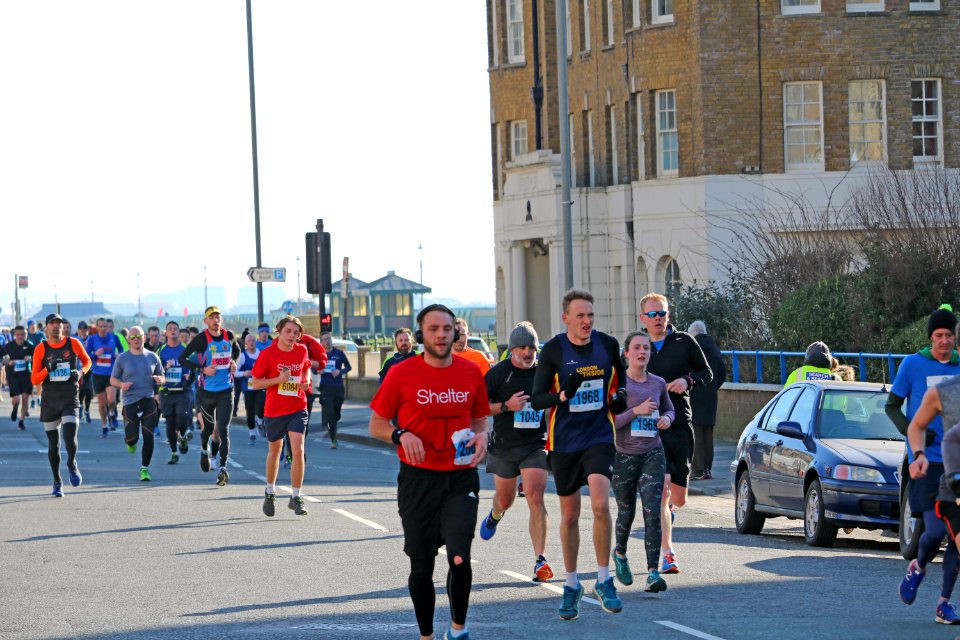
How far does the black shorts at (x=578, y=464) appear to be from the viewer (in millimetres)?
10438

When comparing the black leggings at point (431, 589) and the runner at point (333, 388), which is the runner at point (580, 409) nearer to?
the black leggings at point (431, 589)

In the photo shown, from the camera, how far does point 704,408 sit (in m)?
20.3

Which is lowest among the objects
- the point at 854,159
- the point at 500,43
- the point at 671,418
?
the point at 671,418

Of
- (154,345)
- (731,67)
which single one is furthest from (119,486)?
(731,67)

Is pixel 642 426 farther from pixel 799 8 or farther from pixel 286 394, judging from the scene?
pixel 799 8

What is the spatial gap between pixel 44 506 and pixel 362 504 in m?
3.12

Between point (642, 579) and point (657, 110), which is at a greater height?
point (657, 110)

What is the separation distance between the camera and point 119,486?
20.1 m

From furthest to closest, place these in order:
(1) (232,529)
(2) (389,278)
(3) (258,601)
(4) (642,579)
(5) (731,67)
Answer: (2) (389,278), (5) (731,67), (1) (232,529), (4) (642,579), (3) (258,601)

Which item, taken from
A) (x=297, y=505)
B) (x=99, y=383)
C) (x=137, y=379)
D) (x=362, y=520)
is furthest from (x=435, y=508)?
(x=99, y=383)

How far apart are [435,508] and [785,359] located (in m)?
16.8

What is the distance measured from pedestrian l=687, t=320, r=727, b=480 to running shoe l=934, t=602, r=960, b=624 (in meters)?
9.32

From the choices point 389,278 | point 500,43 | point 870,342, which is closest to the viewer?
point 870,342

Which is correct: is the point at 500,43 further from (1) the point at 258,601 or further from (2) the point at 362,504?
(1) the point at 258,601
